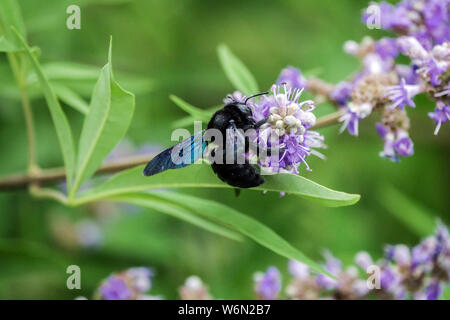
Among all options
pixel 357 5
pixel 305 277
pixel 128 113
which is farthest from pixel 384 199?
pixel 128 113

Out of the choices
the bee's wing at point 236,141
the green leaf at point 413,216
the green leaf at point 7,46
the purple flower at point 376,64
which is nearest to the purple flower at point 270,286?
the bee's wing at point 236,141

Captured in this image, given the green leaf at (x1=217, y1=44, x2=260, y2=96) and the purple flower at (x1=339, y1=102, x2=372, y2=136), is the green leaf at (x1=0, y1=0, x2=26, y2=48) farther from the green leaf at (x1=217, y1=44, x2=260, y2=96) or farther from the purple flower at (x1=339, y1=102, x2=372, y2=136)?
the purple flower at (x1=339, y1=102, x2=372, y2=136)

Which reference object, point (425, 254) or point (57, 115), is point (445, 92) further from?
point (57, 115)

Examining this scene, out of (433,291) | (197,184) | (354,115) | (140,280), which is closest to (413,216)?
(433,291)

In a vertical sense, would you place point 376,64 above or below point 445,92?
above

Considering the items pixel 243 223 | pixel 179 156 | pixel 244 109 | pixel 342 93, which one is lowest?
pixel 243 223

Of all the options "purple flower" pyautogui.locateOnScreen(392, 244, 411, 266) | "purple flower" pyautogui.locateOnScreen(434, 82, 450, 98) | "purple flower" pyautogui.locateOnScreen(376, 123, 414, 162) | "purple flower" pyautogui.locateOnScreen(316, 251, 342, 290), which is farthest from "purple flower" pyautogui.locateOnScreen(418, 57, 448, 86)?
"purple flower" pyautogui.locateOnScreen(316, 251, 342, 290)
